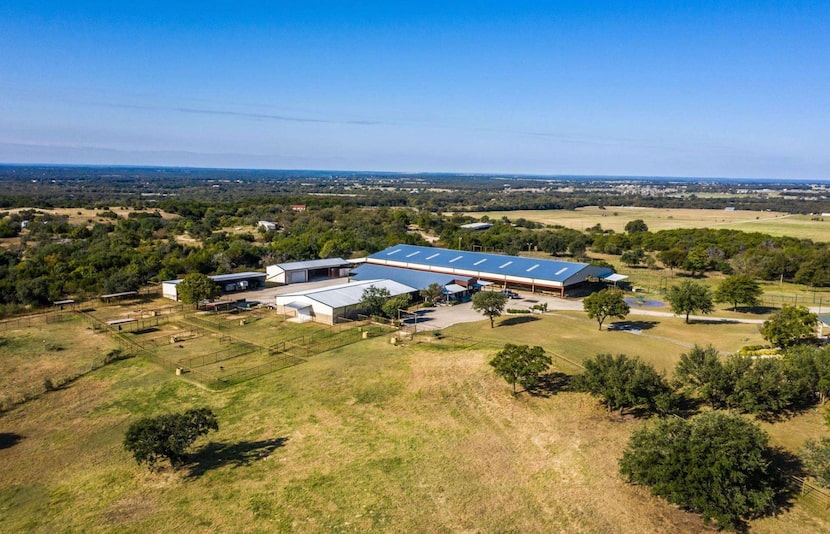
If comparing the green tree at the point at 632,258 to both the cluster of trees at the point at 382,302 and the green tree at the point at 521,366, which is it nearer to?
the cluster of trees at the point at 382,302

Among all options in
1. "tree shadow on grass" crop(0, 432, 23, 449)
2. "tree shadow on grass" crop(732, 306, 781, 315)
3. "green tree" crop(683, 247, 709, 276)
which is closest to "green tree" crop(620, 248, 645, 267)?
"green tree" crop(683, 247, 709, 276)

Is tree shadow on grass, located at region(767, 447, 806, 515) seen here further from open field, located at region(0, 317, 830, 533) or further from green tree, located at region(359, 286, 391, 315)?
green tree, located at region(359, 286, 391, 315)

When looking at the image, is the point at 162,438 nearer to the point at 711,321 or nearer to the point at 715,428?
the point at 715,428

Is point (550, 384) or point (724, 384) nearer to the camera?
point (724, 384)

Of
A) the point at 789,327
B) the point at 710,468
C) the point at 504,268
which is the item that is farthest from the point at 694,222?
the point at 710,468

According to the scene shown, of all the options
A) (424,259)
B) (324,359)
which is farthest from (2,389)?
(424,259)
